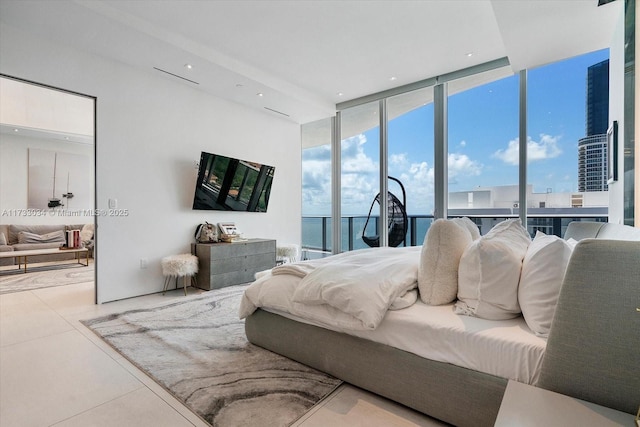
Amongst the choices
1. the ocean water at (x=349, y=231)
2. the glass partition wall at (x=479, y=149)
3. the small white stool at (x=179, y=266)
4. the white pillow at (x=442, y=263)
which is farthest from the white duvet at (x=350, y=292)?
the ocean water at (x=349, y=231)

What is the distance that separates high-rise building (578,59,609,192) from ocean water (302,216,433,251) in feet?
6.31

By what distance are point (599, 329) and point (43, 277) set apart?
6.70 m

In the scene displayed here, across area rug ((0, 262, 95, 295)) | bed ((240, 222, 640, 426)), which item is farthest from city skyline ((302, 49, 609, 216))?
area rug ((0, 262, 95, 295))

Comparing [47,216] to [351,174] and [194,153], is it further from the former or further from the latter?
[351,174]

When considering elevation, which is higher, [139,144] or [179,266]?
[139,144]

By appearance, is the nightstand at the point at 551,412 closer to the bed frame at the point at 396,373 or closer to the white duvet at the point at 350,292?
the bed frame at the point at 396,373

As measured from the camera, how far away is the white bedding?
1324 mm

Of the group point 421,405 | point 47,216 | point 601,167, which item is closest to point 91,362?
point 421,405

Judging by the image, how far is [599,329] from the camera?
3.46 feet

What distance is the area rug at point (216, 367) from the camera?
1655 mm

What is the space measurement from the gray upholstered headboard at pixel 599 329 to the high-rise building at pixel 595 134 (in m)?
3.38

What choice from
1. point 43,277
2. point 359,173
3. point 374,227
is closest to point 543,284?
point 374,227

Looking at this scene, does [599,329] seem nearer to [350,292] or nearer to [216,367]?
[350,292]

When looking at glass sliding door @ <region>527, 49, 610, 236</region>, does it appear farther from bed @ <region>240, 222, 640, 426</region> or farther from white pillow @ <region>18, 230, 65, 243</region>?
white pillow @ <region>18, 230, 65, 243</region>
